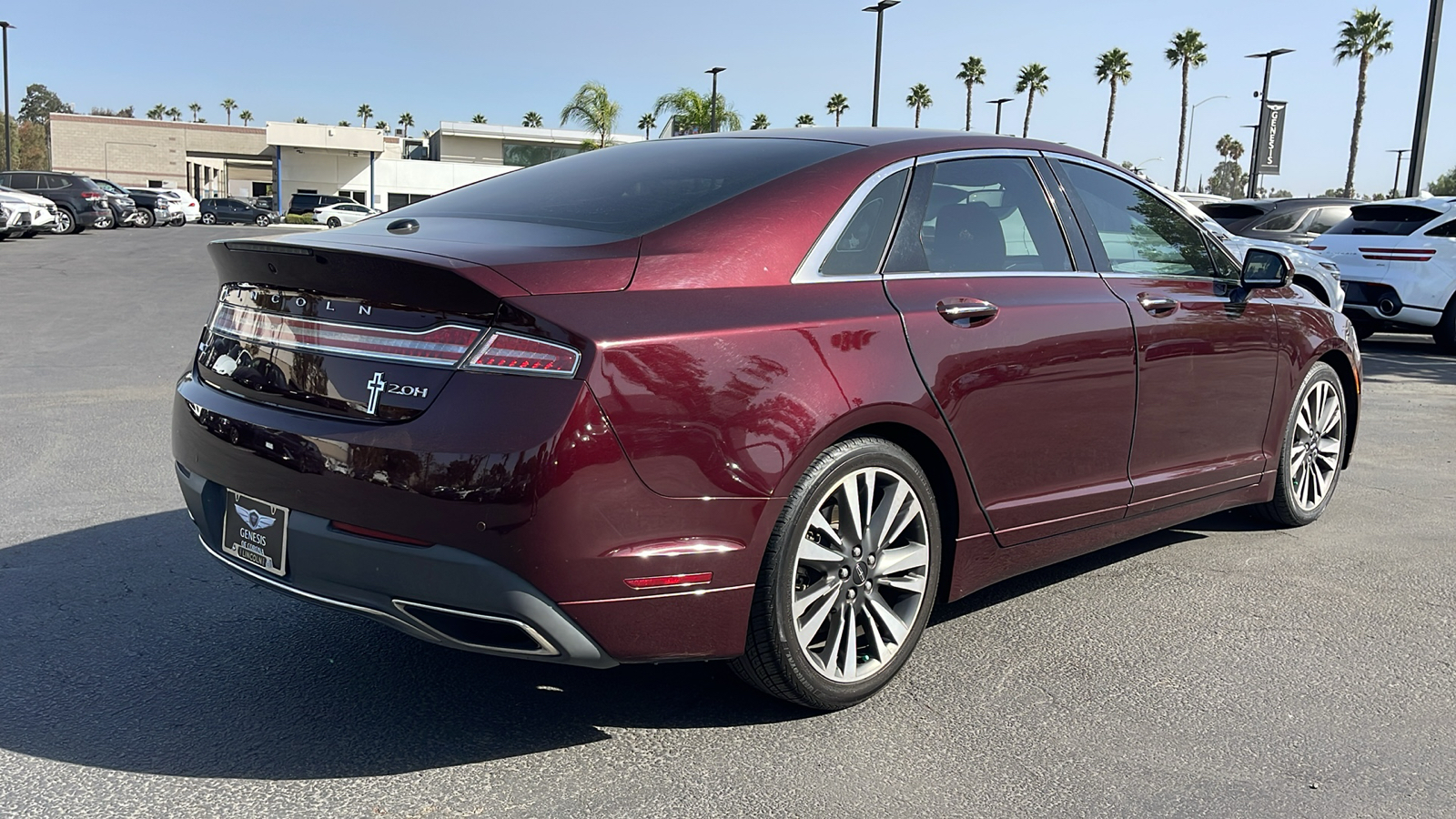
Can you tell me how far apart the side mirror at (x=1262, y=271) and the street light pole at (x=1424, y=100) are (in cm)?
1668

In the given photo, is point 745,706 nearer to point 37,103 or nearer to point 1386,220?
point 1386,220

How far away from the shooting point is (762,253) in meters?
3.12

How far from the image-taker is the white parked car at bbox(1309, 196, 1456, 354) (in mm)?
12492

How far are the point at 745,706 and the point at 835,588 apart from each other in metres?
0.45

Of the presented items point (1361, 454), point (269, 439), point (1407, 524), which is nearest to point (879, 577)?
point (269, 439)

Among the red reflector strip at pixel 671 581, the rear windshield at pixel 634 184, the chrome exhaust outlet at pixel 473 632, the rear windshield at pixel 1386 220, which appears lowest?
the chrome exhaust outlet at pixel 473 632

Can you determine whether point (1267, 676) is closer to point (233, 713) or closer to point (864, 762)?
point (864, 762)

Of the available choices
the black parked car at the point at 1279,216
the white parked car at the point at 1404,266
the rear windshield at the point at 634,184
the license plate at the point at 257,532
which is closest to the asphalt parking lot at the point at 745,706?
the license plate at the point at 257,532

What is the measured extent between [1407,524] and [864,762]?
383cm

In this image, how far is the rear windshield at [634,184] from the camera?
327 centimetres

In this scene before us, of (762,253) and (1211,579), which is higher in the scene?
(762,253)

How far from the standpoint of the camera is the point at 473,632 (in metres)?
2.78

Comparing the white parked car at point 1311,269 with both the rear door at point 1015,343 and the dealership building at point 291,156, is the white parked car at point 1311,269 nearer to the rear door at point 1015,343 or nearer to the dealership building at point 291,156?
the rear door at point 1015,343

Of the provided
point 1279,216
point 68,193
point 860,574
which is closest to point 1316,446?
point 860,574
